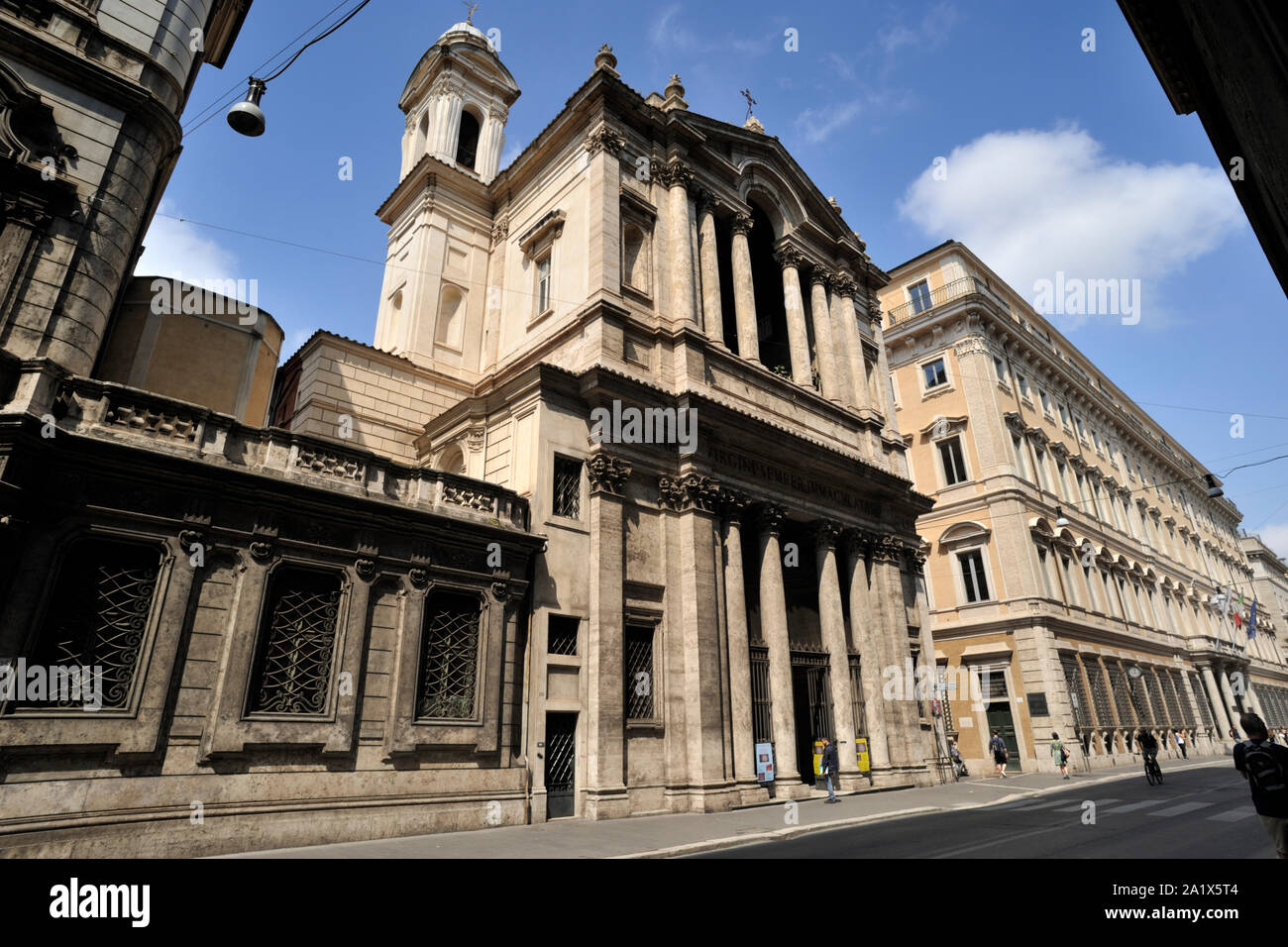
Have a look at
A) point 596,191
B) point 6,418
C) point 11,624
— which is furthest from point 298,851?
point 596,191

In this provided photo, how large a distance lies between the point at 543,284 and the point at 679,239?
4845mm

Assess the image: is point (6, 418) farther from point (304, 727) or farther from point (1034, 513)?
point (1034, 513)

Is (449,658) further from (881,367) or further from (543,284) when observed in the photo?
(881,367)

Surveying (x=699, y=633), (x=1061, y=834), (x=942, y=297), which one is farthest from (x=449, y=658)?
(x=942, y=297)

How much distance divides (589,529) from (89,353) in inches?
417

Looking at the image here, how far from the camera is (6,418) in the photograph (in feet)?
30.4

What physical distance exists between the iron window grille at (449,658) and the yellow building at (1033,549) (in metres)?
20.3

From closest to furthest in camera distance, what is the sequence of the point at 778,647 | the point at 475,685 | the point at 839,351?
the point at 475,685 < the point at 778,647 < the point at 839,351

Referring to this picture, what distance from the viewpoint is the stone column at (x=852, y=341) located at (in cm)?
2736

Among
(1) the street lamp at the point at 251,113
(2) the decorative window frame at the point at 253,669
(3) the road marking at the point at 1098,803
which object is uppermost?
(1) the street lamp at the point at 251,113

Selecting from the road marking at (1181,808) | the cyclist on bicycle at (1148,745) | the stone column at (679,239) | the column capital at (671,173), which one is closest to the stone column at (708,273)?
the stone column at (679,239)

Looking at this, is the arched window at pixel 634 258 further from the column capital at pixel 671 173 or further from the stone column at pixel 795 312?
the stone column at pixel 795 312

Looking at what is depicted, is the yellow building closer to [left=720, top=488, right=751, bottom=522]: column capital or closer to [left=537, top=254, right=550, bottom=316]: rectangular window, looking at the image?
[left=720, top=488, right=751, bottom=522]: column capital

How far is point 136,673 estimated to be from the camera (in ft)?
33.6
